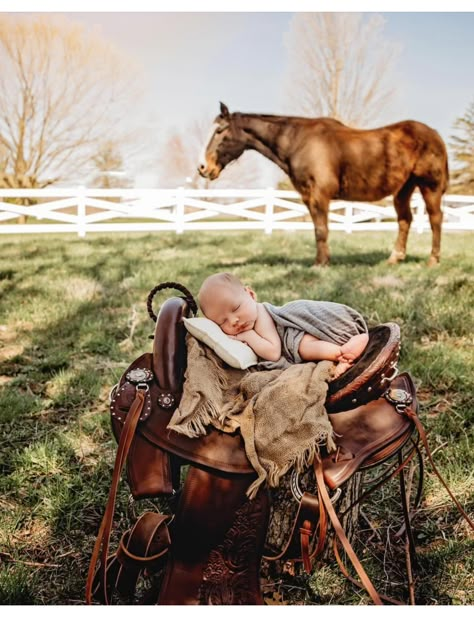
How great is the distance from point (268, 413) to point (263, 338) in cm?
27

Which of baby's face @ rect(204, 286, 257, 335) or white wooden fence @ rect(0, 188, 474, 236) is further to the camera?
white wooden fence @ rect(0, 188, 474, 236)

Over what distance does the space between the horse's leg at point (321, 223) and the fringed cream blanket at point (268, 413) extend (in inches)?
198

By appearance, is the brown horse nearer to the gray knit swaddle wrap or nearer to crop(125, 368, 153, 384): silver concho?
the gray knit swaddle wrap

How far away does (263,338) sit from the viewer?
1713mm

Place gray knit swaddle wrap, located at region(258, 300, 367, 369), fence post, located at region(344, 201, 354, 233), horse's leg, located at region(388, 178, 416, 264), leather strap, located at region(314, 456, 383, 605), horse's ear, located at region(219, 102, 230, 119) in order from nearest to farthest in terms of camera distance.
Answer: leather strap, located at region(314, 456, 383, 605), gray knit swaddle wrap, located at region(258, 300, 367, 369), horse's ear, located at region(219, 102, 230, 119), horse's leg, located at region(388, 178, 416, 264), fence post, located at region(344, 201, 354, 233)

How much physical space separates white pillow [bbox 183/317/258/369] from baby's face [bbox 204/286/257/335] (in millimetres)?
25

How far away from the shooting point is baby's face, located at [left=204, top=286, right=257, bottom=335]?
1.62 metres

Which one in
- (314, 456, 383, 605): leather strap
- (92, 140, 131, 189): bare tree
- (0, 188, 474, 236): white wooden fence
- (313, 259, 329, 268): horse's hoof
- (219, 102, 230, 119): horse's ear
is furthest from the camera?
(92, 140, 131, 189): bare tree

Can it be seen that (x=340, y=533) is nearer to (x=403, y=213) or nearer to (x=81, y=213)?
(x=403, y=213)

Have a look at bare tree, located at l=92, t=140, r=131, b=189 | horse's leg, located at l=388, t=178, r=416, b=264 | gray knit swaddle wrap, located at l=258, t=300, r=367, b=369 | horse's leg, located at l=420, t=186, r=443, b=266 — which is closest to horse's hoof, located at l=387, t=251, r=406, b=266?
horse's leg, located at l=388, t=178, r=416, b=264

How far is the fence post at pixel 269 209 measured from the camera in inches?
495

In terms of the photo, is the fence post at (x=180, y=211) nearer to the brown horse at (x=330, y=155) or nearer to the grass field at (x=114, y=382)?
the grass field at (x=114, y=382)

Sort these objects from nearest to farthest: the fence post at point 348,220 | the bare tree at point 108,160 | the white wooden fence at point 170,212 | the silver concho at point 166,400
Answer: the silver concho at point 166,400
the white wooden fence at point 170,212
the fence post at point 348,220
the bare tree at point 108,160

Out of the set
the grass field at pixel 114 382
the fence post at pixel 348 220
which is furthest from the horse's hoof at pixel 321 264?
the fence post at pixel 348 220
